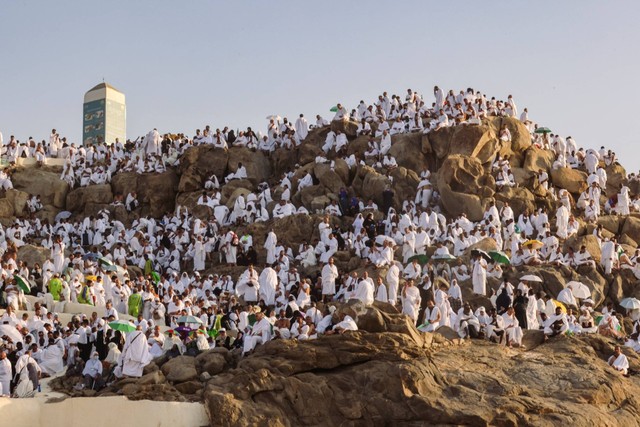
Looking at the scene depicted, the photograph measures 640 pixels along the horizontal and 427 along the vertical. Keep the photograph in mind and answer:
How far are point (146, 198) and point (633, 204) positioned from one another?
20219mm

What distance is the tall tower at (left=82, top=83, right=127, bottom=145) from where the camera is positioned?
67.6 meters

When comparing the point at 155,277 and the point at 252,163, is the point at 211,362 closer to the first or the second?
the point at 155,277

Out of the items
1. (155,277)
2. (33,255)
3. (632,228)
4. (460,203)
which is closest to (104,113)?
(33,255)

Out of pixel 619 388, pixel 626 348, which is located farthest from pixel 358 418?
pixel 626 348

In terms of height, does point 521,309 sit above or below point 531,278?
below

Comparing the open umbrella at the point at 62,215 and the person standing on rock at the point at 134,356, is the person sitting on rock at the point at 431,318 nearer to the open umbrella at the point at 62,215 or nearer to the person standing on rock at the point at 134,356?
the person standing on rock at the point at 134,356

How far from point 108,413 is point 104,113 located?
53394mm

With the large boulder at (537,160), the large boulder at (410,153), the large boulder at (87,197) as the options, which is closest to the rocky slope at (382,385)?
the large boulder at (410,153)

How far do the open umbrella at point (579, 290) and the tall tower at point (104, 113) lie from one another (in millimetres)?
46155

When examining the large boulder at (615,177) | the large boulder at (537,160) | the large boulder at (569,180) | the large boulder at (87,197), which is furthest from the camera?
the large boulder at (87,197)

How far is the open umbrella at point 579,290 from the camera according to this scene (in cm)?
2723

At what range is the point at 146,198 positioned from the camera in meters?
39.3

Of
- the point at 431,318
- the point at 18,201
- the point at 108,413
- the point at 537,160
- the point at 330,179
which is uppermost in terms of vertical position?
the point at 537,160

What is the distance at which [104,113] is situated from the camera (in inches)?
2692
